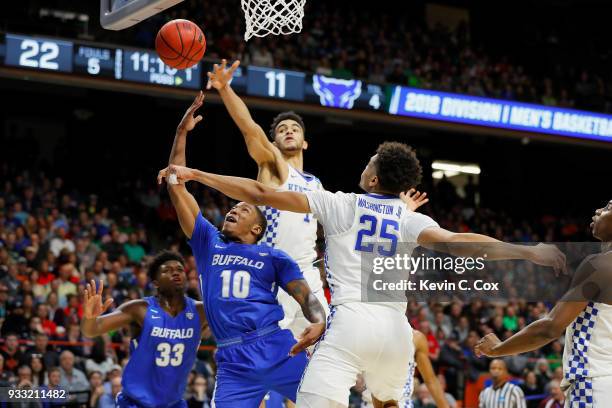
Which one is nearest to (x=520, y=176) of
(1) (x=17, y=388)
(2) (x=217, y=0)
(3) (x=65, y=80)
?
(2) (x=217, y=0)

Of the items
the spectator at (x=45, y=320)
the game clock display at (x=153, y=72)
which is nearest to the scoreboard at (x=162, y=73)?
the game clock display at (x=153, y=72)

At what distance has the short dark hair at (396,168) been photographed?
532cm

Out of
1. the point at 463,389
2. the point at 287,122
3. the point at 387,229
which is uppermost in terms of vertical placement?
the point at 287,122

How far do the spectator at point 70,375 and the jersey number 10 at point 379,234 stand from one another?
6551mm

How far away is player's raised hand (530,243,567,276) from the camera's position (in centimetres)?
461

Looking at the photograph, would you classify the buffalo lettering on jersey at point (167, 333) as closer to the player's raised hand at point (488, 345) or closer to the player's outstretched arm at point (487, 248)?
the player's outstretched arm at point (487, 248)

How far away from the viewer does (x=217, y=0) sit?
19500 mm

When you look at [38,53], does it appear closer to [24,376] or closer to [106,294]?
[106,294]

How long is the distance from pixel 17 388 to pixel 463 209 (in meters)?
13.7

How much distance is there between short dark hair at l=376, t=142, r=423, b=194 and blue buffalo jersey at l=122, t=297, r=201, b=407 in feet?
7.23

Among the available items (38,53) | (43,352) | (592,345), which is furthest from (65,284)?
(592,345)

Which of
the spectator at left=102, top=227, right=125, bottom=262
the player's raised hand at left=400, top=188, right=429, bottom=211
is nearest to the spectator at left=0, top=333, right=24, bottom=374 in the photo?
the spectator at left=102, top=227, right=125, bottom=262

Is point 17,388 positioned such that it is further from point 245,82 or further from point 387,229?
point 245,82

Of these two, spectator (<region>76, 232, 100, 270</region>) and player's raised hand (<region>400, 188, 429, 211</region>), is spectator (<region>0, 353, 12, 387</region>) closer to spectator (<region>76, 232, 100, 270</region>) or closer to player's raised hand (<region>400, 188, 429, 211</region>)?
spectator (<region>76, 232, 100, 270</region>)
